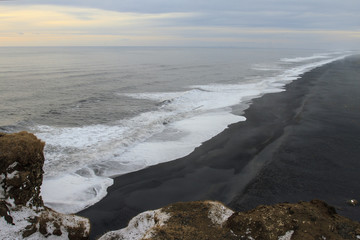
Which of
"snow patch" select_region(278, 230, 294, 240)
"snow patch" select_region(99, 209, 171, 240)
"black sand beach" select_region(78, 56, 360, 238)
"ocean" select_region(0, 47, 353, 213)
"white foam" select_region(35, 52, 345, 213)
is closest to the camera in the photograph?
"snow patch" select_region(278, 230, 294, 240)

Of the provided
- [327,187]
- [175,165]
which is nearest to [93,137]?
[175,165]

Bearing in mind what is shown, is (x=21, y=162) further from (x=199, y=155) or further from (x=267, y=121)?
(x=267, y=121)

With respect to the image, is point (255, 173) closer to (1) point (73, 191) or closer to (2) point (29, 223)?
(1) point (73, 191)

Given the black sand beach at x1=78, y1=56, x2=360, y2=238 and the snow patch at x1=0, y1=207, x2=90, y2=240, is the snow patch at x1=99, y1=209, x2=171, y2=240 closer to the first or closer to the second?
the snow patch at x1=0, y1=207, x2=90, y2=240

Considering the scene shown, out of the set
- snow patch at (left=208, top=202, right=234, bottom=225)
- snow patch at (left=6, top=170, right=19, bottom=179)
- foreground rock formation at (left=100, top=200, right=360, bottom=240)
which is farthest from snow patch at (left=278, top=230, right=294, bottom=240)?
snow patch at (left=6, top=170, right=19, bottom=179)

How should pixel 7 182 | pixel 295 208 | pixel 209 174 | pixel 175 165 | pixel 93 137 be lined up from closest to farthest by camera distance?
pixel 295 208 < pixel 7 182 < pixel 209 174 < pixel 175 165 < pixel 93 137

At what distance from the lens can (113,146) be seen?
11719 millimetres

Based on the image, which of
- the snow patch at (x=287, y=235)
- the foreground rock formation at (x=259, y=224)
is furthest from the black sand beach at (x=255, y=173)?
the snow patch at (x=287, y=235)

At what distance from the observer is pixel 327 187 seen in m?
7.78

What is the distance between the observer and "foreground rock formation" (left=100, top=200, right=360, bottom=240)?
12.9 ft

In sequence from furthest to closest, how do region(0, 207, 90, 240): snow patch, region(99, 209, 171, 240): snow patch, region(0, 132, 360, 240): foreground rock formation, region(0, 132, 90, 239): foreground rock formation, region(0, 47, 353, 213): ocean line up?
region(0, 47, 353, 213): ocean → region(99, 209, 171, 240): snow patch → region(0, 132, 90, 239): foreground rock formation → region(0, 207, 90, 240): snow patch → region(0, 132, 360, 240): foreground rock formation

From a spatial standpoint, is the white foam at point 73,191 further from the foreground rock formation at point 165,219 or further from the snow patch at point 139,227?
the snow patch at point 139,227

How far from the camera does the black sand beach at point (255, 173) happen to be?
282 inches

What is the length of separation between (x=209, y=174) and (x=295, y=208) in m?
4.71
